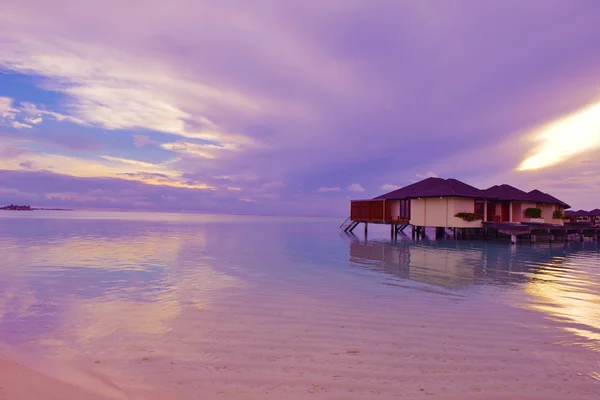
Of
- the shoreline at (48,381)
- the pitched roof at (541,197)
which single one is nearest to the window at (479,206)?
the pitched roof at (541,197)

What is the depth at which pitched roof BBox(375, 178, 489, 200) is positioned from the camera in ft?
87.8

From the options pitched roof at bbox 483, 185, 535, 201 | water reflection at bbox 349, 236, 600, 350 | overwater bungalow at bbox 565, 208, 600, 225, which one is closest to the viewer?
water reflection at bbox 349, 236, 600, 350

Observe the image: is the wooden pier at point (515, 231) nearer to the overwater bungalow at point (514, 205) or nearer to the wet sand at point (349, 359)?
the overwater bungalow at point (514, 205)

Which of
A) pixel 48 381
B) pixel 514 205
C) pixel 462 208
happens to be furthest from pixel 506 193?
pixel 48 381

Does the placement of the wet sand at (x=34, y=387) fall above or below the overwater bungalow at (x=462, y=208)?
below

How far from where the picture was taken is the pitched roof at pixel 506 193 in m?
30.0

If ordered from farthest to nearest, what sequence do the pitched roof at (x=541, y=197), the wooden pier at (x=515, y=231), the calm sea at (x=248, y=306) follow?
the pitched roof at (x=541, y=197) < the wooden pier at (x=515, y=231) < the calm sea at (x=248, y=306)

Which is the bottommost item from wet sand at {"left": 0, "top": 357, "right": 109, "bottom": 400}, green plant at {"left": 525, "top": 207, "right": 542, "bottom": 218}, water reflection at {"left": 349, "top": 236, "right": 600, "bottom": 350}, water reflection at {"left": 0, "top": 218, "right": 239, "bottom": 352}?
water reflection at {"left": 0, "top": 218, "right": 239, "bottom": 352}

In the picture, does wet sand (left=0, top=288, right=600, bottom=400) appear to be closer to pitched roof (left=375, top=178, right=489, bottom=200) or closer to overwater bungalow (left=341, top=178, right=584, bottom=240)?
pitched roof (left=375, top=178, right=489, bottom=200)

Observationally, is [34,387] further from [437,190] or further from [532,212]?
[532,212]

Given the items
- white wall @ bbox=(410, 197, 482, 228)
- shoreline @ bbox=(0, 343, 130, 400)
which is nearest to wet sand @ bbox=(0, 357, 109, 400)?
shoreline @ bbox=(0, 343, 130, 400)

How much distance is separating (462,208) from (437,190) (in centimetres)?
232

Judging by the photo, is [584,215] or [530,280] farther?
[584,215]

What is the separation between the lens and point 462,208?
1074 inches
